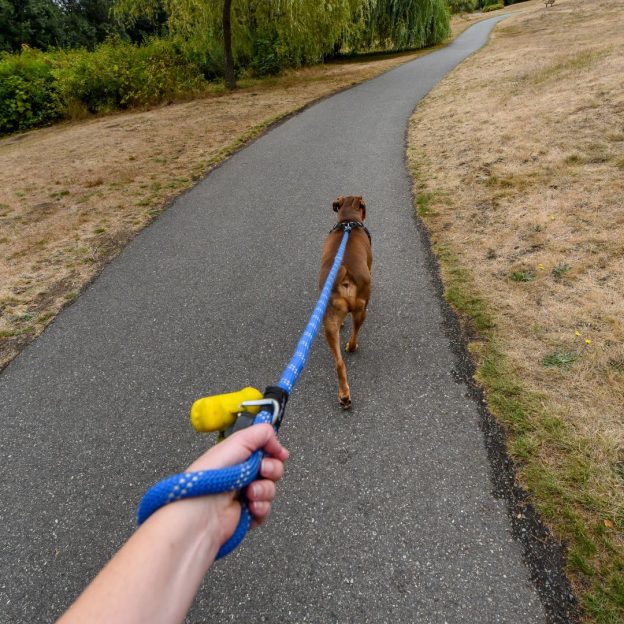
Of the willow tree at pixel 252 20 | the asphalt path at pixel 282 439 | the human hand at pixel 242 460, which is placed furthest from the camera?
the willow tree at pixel 252 20

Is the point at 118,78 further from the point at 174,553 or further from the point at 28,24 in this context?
the point at 28,24

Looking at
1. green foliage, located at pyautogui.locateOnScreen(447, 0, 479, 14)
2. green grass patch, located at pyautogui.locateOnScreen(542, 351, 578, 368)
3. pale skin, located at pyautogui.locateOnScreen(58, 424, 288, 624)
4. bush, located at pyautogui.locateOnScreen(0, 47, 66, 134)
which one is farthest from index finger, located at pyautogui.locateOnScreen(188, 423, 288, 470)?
green foliage, located at pyautogui.locateOnScreen(447, 0, 479, 14)

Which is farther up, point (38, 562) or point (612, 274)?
point (612, 274)

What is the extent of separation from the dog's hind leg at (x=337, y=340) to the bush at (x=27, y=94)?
17.8 meters

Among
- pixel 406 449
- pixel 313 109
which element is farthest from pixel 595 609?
pixel 313 109

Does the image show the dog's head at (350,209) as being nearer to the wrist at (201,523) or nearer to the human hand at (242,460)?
the human hand at (242,460)

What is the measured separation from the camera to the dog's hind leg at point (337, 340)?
9.73 ft

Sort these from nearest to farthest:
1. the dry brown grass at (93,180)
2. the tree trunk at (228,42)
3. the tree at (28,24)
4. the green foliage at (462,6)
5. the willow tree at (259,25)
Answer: the dry brown grass at (93,180) → the tree trunk at (228,42) → the willow tree at (259,25) → the tree at (28,24) → the green foliage at (462,6)

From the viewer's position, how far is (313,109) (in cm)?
1256

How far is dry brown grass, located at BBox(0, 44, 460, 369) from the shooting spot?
5.16 m

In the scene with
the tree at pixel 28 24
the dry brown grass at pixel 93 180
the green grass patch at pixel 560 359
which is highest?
the tree at pixel 28 24

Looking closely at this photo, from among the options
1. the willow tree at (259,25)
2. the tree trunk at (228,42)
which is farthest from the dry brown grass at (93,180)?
the willow tree at (259,25)

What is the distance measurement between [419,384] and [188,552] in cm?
240

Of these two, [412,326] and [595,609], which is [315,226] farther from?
[595,609]
